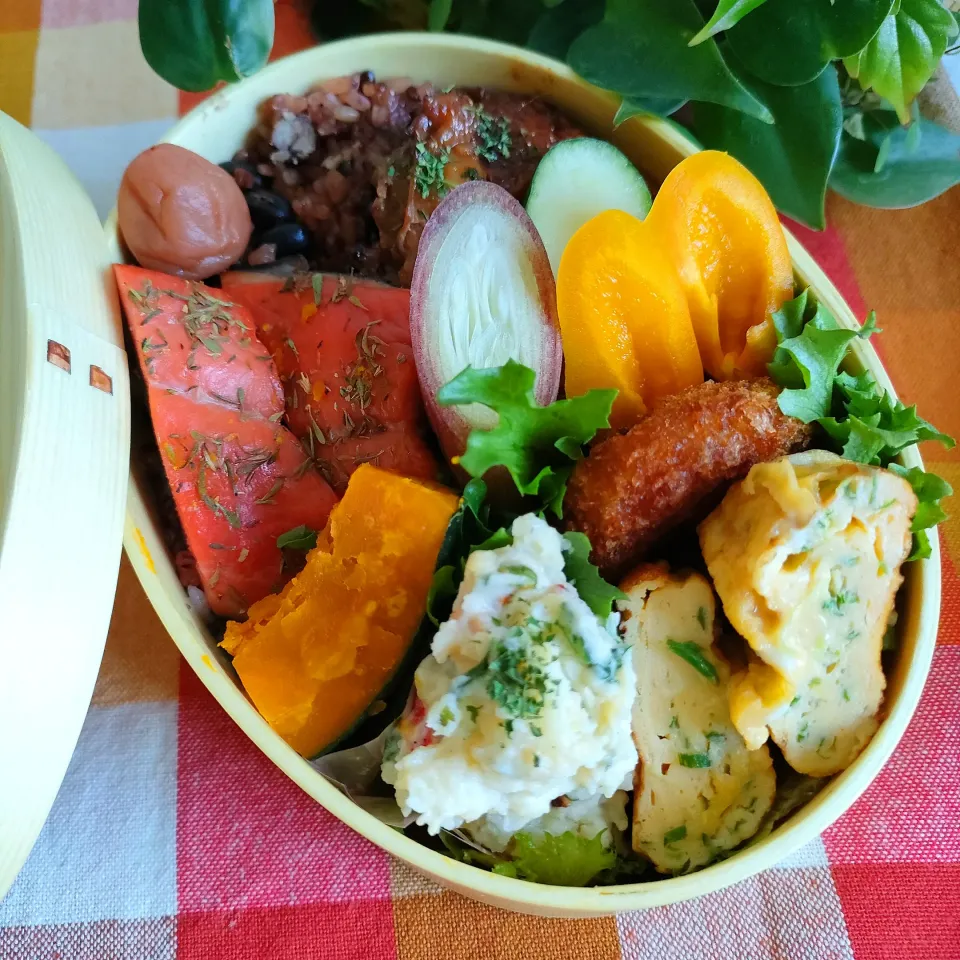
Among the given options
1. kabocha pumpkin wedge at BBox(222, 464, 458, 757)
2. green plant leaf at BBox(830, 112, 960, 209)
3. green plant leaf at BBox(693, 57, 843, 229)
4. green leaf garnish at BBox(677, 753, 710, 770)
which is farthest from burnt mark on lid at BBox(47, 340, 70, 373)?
green plant leaf at BBox(830, 112, 960, 209)

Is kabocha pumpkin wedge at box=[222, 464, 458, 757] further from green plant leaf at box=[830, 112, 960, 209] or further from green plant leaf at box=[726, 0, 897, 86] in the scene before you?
green plant leaf at box=[830, 112, 960, 209]

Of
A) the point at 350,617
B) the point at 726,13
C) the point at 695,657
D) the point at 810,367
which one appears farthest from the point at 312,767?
the point at 726,13

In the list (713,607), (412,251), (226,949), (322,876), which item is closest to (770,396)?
(713,607)

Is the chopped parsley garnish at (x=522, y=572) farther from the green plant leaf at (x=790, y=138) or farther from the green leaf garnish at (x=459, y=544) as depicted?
Result: the green plant leaf at (x=790, y=138)

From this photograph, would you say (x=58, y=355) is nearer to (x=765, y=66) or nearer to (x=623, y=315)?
(x=623, y=315)

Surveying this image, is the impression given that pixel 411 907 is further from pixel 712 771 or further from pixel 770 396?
pixel 770 396

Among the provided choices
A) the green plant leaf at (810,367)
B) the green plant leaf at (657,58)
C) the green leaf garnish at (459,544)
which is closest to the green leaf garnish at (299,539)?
the green leaf garnish at (459,544)
